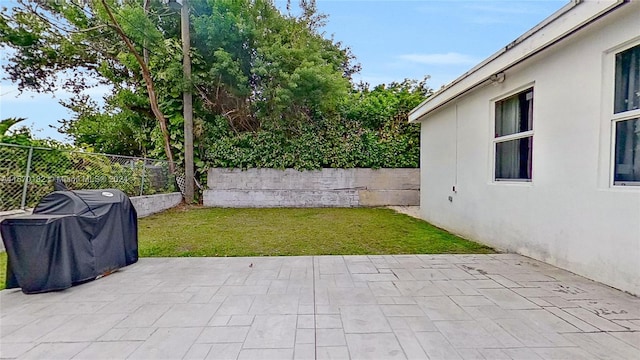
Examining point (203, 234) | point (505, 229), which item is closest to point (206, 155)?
point (203, 234)

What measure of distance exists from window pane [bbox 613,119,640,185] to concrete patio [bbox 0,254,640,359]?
1.11 m

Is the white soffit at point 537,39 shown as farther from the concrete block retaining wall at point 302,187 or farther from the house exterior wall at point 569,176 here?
the concrete block retaining wall at point 302,187

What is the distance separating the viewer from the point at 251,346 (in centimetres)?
205

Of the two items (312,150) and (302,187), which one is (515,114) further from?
(302,187)

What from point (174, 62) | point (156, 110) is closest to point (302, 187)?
point (156, 110)

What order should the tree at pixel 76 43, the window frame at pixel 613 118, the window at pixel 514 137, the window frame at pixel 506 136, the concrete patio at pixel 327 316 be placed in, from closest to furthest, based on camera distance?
1. the concrete patio at pixel 327 316
2. the window frame at pixel 613 118
3. the window frame at pixel 506 136
4. the window at pixel 514 137
5. the tree at pixel 76 43

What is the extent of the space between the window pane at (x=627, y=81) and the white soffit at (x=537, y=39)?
50cm

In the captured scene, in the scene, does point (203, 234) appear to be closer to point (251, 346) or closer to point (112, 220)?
point (112, 220)

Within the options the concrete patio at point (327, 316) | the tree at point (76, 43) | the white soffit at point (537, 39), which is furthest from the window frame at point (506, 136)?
the tree at point (76, 43)

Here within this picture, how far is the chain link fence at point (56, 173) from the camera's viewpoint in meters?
4.68

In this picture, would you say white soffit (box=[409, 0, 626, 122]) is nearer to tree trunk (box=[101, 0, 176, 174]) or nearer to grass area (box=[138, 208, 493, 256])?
grass area (box=[138, 208, 493, 256])

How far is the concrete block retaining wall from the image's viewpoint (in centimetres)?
995

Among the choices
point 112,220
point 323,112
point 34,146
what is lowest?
point 112,220

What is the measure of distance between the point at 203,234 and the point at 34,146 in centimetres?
315
